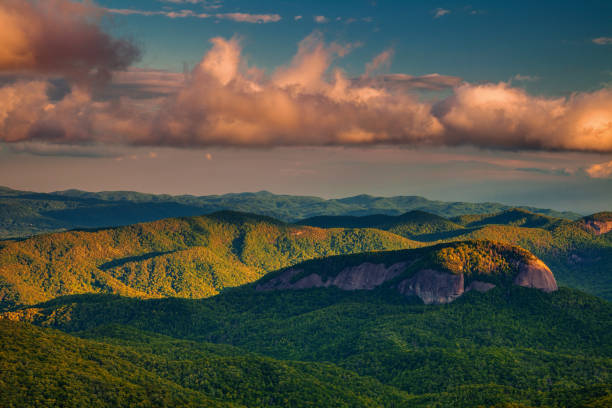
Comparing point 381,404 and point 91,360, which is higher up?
point 91,360

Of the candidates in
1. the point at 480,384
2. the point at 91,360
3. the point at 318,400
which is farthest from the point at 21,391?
the point at 480,384

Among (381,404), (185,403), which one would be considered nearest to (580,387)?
(381,404)

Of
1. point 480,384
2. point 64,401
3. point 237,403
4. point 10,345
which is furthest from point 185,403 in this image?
point 480,384

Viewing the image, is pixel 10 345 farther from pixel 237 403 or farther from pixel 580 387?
pixel 580 387

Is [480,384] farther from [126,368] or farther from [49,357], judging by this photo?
[49,357]

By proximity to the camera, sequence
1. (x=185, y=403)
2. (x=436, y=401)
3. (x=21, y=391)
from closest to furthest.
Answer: (x=21, y=391)
(x=185, y=403)
(x=436, y=401)

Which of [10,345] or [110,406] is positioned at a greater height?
[10,345]

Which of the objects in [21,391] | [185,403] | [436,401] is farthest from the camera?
[436,401]

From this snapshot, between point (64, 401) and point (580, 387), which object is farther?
point (580, 387)
